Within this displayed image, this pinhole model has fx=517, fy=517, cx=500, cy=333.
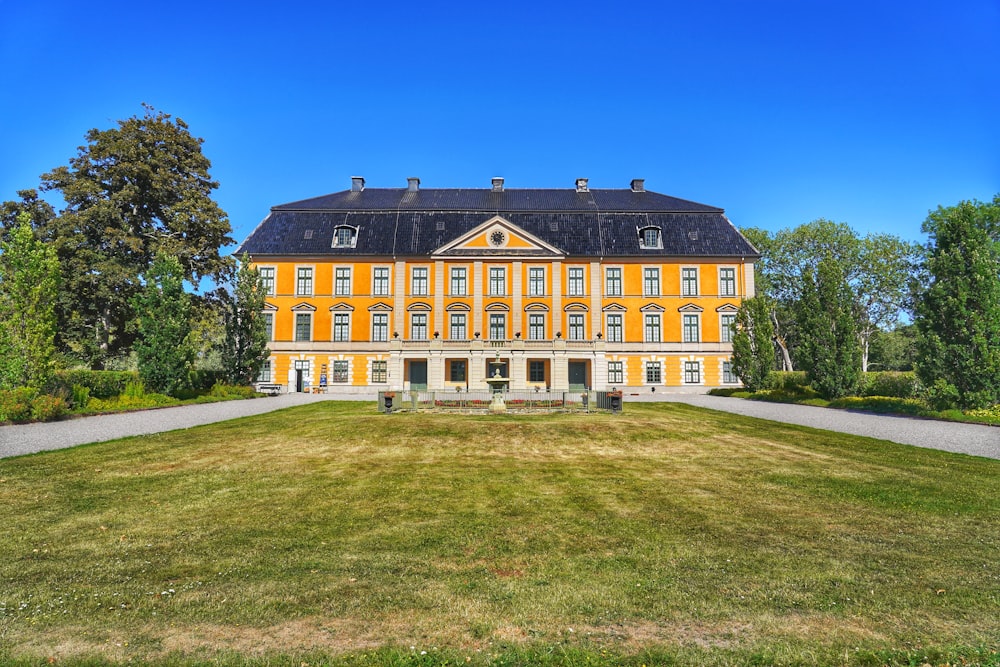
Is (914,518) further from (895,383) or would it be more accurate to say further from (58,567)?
(895,383)

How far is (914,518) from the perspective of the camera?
8023 mm

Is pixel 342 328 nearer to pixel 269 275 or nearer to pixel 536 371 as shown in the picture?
pixel 269 275

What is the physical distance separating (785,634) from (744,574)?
4.29ft

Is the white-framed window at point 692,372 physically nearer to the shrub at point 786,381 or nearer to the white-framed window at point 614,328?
the white-framed window at point 614,328

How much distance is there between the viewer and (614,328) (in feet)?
151

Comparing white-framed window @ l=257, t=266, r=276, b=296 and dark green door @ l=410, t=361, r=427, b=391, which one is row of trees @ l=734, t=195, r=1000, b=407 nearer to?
dark green door @ l=410, t=361, r=427, b=391

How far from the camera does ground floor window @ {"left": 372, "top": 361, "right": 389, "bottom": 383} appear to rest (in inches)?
1772

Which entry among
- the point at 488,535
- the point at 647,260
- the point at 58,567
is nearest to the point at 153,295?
the point at 58,567

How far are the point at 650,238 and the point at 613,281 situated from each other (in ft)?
17.3

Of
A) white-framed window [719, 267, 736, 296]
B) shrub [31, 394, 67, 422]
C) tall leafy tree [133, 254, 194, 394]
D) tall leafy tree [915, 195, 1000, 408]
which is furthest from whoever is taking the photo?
white-framed window [719, 267, 736, 296]

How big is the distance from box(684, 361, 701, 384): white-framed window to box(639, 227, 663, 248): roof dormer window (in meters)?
10.9

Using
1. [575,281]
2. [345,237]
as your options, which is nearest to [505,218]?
[575,281]

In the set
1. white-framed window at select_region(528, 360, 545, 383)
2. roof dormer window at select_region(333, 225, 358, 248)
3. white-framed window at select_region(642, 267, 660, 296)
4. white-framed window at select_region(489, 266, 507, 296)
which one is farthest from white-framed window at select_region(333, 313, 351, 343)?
white-framed window at select_region(642, 267, 660, 296)

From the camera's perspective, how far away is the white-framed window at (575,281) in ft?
151
